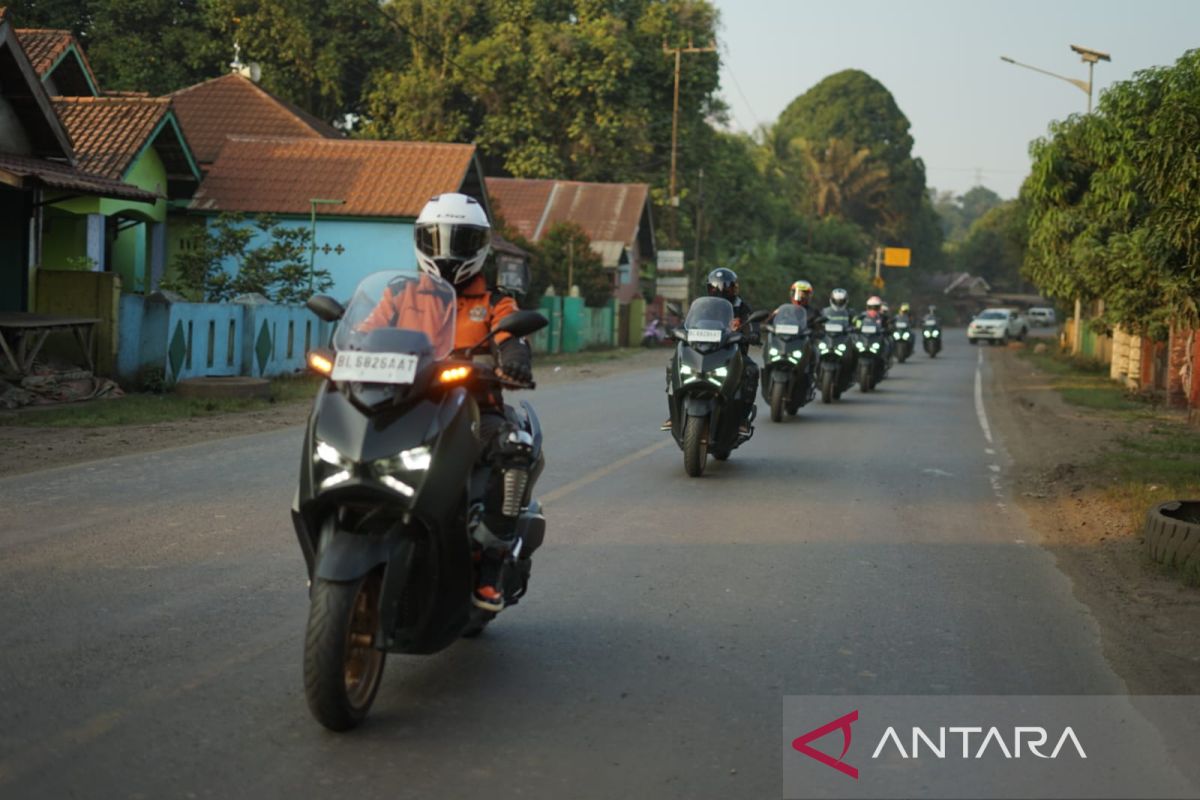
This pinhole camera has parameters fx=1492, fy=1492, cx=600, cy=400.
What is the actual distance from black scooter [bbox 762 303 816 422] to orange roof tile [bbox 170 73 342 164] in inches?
1043

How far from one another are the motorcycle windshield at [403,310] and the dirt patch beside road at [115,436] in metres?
7.24

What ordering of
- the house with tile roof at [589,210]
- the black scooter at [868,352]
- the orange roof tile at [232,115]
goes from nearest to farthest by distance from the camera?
1. the black scooter at [868,352]
2. the orange roof tile at [232,115]
3. the house with tile roof at [589,210]

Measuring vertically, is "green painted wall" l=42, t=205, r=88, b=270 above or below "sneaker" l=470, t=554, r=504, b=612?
above

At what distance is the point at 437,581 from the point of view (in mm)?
5277

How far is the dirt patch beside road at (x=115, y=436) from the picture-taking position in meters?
→ 12.8

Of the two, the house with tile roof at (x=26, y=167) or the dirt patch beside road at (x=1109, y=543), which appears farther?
the house with tile roof at (x=26, y=167)

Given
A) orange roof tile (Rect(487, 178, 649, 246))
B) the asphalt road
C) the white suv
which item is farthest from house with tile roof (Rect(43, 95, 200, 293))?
the white suv

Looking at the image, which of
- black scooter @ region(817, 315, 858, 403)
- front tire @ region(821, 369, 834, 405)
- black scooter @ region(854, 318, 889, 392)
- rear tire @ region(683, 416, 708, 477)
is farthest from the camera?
black scooter @ region(854, 318, 889, 392)

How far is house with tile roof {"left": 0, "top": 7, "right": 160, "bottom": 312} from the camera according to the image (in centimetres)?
2064

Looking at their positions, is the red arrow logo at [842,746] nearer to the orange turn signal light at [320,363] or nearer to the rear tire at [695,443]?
the orange turn signal light at [320,363]

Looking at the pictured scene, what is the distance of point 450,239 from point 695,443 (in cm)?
659

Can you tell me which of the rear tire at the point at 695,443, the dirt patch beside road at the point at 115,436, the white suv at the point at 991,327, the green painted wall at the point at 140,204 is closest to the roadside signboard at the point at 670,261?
the white suv at the point at 991,327

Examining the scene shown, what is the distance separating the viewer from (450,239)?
6.31 meters

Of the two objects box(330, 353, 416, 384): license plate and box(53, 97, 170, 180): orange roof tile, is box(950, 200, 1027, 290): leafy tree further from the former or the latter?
box(330, 353, 416, 384): license plate
